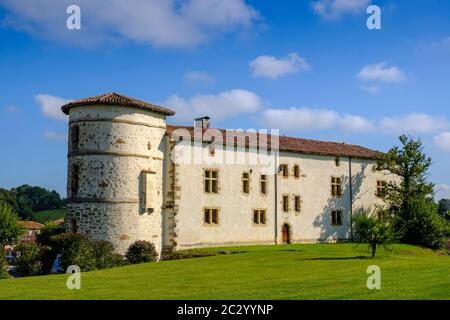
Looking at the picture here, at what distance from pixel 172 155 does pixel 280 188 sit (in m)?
10.2

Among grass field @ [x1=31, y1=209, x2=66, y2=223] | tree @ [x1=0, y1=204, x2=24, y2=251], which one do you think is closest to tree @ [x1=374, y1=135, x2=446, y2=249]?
tree @ [x1=0, y1=204, x2=24, y2=251]

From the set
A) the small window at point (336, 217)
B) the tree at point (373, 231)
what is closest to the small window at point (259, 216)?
the small window at point (336, 217)

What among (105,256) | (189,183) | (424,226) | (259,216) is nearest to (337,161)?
(424,226)

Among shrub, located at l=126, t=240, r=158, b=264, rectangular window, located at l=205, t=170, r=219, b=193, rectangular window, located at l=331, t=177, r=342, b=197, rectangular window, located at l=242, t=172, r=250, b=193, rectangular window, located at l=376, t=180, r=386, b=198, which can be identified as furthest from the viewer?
rectangular window, located at l=376, t=180, r=386, b=198

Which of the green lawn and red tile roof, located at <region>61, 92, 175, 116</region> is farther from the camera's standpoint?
red tile roof, located at <region>61, 92, 175, 116</region>

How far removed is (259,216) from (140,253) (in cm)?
1100

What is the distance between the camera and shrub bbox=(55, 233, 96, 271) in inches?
1196

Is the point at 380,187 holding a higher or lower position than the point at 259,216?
higher

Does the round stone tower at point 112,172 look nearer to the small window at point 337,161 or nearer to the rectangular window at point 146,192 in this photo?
the rectangular window at point 146,192

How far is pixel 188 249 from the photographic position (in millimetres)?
36312

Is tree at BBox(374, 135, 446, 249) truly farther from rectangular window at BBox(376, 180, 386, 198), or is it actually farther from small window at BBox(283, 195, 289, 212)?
small window at BBox(283, 195, 289, 212)

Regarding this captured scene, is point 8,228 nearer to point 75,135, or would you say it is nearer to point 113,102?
point 75,135

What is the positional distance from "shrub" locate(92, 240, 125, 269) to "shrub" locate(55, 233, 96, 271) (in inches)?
12.9

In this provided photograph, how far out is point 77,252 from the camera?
1222 inches
